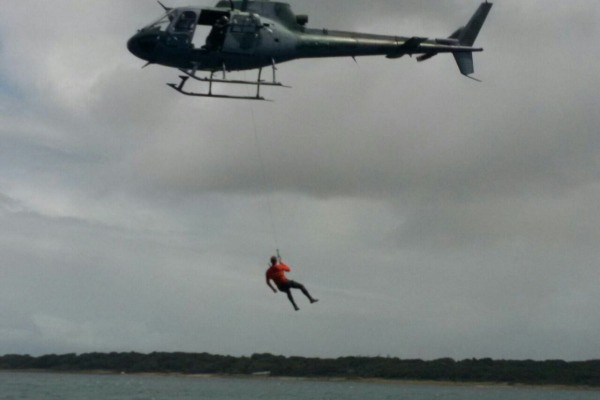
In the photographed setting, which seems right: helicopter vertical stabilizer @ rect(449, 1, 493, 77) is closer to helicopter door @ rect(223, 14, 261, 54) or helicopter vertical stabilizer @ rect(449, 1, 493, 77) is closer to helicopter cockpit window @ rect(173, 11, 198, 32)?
helicopter door @ rect(223, 14, 261, 54)

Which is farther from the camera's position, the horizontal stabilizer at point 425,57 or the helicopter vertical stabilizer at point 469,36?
the helicopter vertical stabilizer at point 469,36

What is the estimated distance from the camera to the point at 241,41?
2708cm

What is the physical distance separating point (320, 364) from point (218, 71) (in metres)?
161

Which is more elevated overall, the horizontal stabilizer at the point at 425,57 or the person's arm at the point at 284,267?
the horizontal stabilizer at the point at 425,57

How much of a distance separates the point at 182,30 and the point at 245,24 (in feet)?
6.14

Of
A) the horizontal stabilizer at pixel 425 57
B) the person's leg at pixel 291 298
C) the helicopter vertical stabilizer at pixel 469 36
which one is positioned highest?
the helicopter vertical stabilizer at pixel 469 36

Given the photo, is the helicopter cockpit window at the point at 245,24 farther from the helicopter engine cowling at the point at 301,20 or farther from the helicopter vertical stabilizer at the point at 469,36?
the helicopter vertical stabilizer at the point at 469,36

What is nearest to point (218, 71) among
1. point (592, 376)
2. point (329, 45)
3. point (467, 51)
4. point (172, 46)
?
point (172, 46)

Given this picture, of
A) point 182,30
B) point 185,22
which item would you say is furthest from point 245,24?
point 182,30

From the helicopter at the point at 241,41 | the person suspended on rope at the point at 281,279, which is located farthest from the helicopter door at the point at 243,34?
the person suspended on rope at the point at 281,279

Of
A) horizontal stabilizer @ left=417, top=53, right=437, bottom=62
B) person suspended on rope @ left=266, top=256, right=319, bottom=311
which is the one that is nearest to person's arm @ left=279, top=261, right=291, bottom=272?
person suspended on rope @ left=266, top=256, right=319, bottom=311

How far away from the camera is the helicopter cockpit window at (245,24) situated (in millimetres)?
26969

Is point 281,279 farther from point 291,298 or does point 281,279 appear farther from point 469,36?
point 469,36

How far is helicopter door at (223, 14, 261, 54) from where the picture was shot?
26.9 metres
